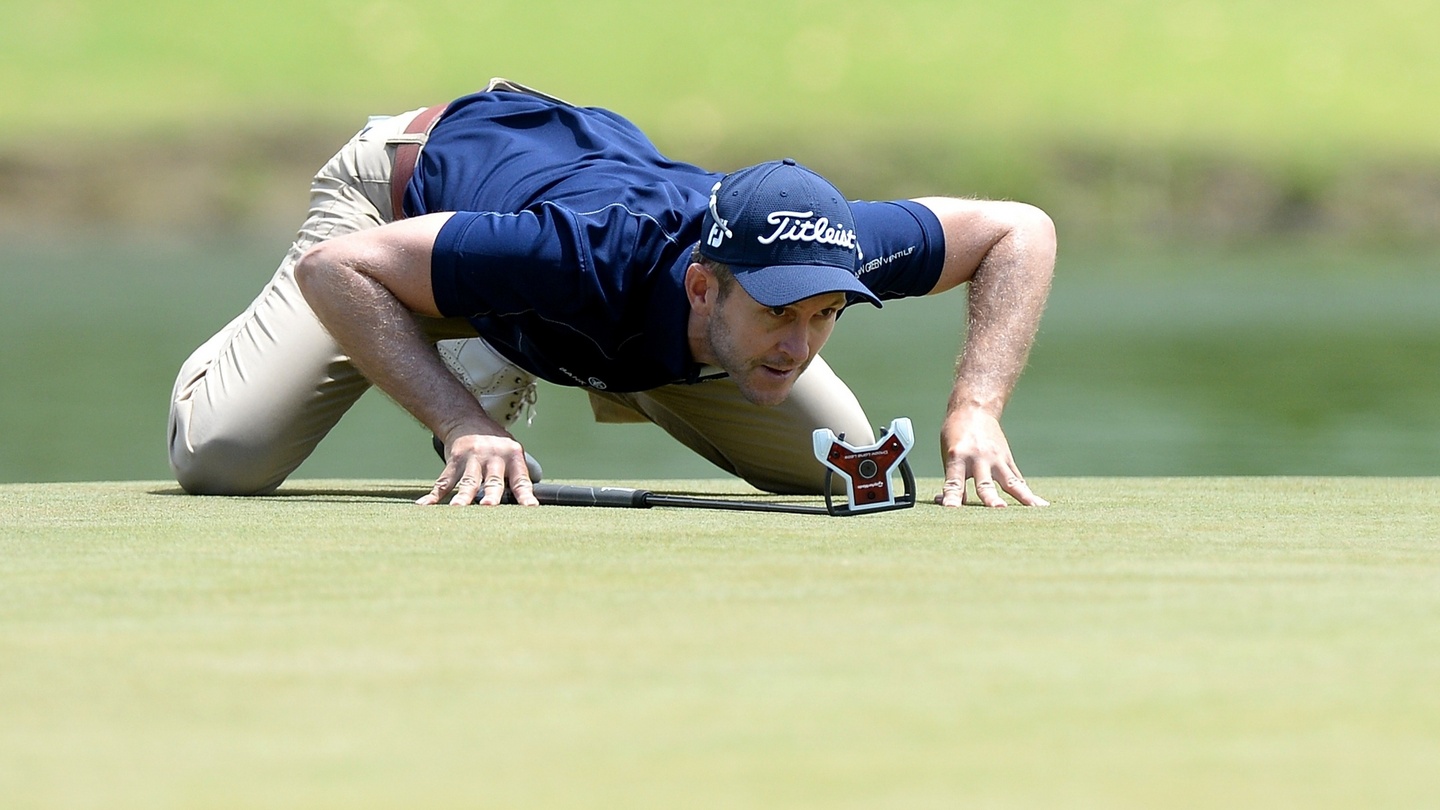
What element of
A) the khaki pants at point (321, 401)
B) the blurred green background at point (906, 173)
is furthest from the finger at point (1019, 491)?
the blurred green background at point (906, 173)

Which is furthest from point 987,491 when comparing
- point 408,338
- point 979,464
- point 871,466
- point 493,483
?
point 408,338

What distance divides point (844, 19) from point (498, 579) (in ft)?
137

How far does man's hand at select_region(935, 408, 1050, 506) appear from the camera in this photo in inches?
127

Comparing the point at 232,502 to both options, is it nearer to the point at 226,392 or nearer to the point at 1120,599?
the point at 226,392

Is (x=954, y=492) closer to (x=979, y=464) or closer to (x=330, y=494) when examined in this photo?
(x=979, y=464)

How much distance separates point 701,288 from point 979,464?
0.57 m

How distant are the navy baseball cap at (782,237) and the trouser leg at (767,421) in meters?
0.95

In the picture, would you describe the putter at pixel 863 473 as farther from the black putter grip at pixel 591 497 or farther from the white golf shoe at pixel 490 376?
the white golf shoe at pixel 490 376

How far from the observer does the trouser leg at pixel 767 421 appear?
159 inches

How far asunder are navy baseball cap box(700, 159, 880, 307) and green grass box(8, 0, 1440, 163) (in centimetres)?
3199

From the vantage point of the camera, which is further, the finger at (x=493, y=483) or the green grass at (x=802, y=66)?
the green grass at (x=802, y=66)

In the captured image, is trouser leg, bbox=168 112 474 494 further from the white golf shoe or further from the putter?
the putter

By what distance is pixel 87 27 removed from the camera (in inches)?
1654

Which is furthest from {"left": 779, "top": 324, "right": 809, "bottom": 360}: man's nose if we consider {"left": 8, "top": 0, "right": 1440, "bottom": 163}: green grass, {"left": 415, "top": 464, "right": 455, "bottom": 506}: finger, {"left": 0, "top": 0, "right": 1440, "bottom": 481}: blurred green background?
{"left": 8, "top": 0, "right": 1440, "bottom": 163}: green grass
